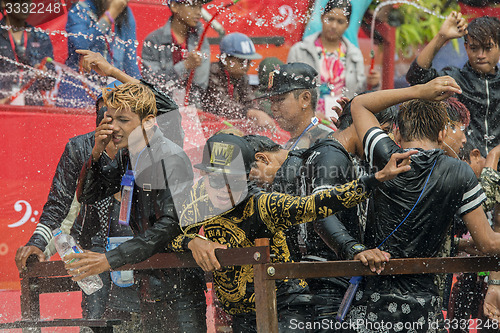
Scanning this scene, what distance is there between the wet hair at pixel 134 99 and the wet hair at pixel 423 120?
4.82 ft

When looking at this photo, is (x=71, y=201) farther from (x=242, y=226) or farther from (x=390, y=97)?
(x=390, y=97)

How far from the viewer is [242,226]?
3.50 metres

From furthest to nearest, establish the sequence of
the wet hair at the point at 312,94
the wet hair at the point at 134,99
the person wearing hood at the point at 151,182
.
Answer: the wet hair at the point at 312,94
the wet hair at the point at 134,99
the person wearing hood at the point at 151,182

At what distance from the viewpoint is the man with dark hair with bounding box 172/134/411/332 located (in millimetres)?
3295

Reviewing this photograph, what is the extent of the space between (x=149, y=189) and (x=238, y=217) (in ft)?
2.05

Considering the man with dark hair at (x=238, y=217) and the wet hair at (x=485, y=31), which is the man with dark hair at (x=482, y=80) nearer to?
the wet hair at (x=485, y=31)

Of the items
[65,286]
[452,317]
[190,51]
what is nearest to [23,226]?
[65,286]

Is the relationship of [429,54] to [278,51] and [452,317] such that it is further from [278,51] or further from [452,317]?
[278,51]

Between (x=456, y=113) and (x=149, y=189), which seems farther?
(x=456, y=113)

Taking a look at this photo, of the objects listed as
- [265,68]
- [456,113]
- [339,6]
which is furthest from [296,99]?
[339,6]

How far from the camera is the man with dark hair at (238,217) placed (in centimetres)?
A: 329

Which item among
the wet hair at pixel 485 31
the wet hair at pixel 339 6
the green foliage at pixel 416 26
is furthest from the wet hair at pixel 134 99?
the green foliage at pixel 416 26

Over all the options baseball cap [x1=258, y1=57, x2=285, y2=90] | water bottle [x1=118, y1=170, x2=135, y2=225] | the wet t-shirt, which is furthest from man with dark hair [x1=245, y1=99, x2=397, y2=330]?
baseball cap [x1=258, y1=57, x2=285, y2=90]

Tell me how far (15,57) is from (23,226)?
2.09 metres
